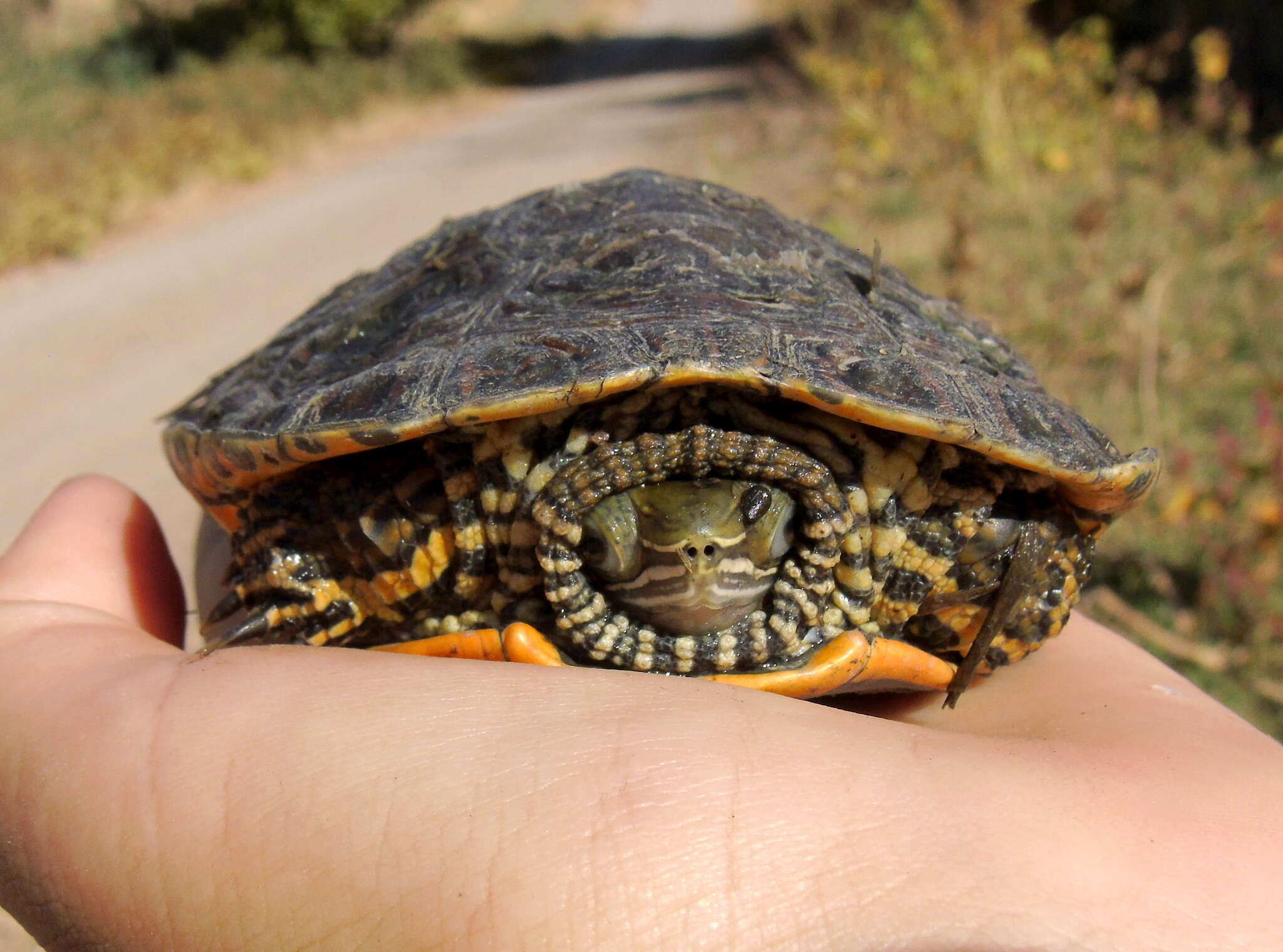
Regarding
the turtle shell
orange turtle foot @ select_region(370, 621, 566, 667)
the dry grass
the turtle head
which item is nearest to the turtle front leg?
orange turtle foot @ select_region(370, 621, 566, 667)

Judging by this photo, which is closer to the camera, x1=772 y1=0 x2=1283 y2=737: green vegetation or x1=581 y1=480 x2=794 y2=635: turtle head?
x1=581 y1=480 x2=794 y2=635: turtle head

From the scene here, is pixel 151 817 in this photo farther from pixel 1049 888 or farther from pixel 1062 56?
pixel 1062 56

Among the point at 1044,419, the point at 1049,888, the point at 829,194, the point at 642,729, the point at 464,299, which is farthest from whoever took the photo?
the point at 829,194

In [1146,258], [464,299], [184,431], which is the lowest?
[1146,258]

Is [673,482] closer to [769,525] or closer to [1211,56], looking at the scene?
[769,525]

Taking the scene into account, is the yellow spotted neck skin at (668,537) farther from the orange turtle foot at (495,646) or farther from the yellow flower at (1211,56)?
the yellow flower at (1211,56)

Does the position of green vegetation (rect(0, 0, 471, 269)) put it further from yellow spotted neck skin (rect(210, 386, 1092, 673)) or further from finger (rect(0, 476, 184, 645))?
yellow spotted neck skin (rect(210, 386, 1092, 673))

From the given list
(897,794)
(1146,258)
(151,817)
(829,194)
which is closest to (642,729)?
(897,794)
